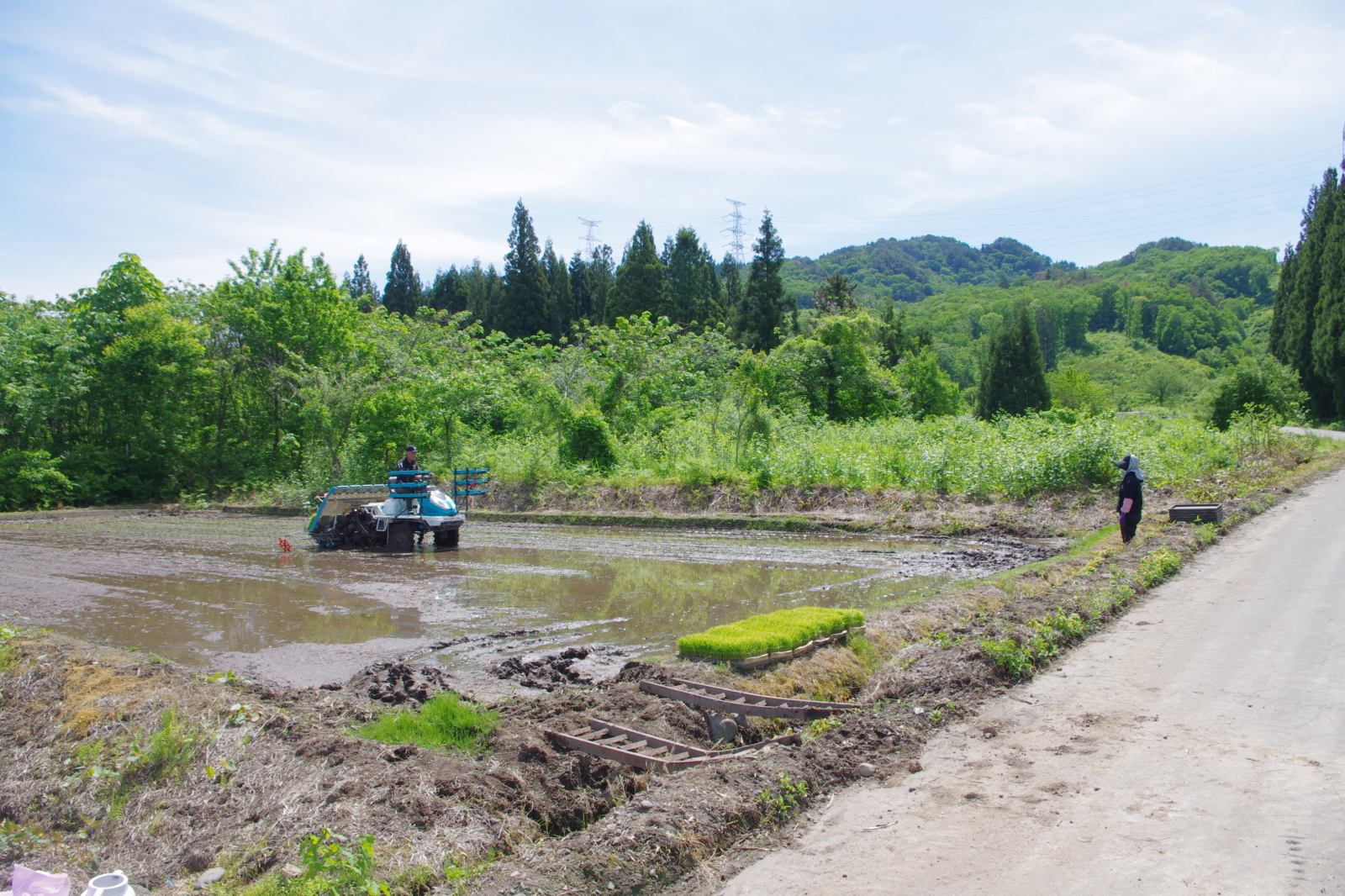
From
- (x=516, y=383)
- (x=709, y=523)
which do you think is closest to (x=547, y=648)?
(x=709, y=523)

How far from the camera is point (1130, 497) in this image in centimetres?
1372

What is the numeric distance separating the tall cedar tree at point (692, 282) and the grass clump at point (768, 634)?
44.6 m

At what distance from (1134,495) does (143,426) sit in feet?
122

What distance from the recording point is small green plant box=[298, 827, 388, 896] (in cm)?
368

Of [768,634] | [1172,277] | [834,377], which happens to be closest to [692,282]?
[834,377]

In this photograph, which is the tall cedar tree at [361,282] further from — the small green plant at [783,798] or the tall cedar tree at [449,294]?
the small green plant at [783,798]

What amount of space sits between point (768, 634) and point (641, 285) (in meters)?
45.6

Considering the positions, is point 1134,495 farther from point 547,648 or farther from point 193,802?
point 193,802

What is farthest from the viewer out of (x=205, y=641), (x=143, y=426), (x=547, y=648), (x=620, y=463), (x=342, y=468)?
(x=143, y=426)

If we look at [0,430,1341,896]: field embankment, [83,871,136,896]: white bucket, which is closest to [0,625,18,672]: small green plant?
[0,430,1341,896]: field embankment

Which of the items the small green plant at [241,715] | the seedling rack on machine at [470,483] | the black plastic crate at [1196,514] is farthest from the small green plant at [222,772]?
→ the seedling rack on machine at [470,483]

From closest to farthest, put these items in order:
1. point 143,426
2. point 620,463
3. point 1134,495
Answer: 1. point 1134,495
2. point 620,463
3. point 143,426

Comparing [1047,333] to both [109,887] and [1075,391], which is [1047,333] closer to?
[1075,391]

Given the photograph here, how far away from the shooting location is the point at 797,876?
404 cm
